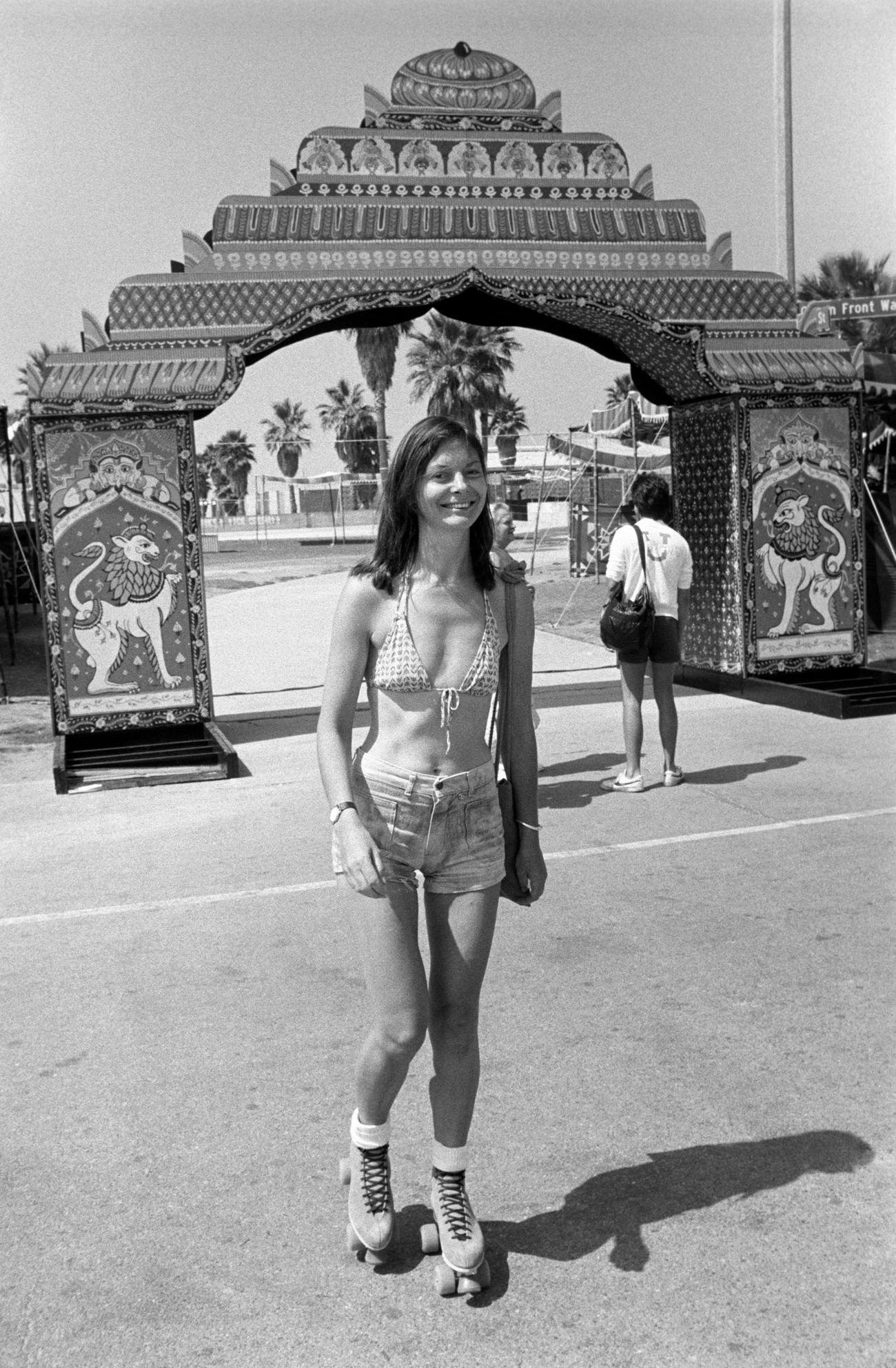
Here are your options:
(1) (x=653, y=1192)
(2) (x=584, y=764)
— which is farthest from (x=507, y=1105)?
(2) (x=584, y=764)

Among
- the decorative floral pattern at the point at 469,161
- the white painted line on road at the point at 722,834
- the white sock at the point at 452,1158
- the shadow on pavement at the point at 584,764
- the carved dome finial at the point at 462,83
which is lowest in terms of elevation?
the shadow on pavement at the point at 584,764

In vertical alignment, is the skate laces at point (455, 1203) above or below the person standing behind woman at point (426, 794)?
below

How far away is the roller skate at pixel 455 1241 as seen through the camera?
9.27 feet

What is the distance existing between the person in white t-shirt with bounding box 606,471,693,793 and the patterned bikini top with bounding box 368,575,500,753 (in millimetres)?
4674

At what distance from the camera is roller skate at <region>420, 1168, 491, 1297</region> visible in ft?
9.27

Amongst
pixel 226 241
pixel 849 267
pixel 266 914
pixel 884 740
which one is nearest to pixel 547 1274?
pixel 266 914

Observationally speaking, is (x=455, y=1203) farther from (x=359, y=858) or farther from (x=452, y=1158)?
(x=359, y=858)

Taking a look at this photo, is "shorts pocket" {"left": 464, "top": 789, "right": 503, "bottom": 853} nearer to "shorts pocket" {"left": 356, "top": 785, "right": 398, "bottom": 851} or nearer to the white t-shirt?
"shorts pocket" {"left": 356, "top": 785, "right": 398, "bottom": 851}

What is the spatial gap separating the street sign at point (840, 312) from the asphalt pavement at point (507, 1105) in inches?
198

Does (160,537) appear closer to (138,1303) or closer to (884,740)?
(884,740)

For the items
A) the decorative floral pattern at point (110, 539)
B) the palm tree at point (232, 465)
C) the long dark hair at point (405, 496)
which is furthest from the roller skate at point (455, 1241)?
the palm tree at point (232, 465)

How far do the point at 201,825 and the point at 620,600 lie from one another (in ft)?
8.83

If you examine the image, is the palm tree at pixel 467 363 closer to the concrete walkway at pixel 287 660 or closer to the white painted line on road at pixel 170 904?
the concrete walkway at pixel 287 660

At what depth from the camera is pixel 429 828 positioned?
289 centimetres
